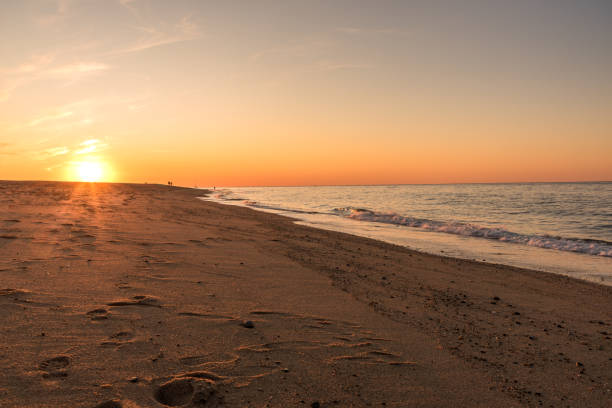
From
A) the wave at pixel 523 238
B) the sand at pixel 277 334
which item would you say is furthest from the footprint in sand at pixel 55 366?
the wave at pixel 523 238

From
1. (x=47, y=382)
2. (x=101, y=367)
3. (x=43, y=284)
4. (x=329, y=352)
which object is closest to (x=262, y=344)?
(x=329, y=352)

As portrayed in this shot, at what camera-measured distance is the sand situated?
2729 mm

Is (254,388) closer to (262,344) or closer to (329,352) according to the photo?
(262,344)

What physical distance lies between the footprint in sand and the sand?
2 cm

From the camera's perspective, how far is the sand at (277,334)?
2.73 m

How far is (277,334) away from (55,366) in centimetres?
203

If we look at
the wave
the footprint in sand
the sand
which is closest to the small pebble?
the sand

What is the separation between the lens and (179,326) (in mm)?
3744

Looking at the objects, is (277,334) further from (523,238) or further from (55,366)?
(523,238)

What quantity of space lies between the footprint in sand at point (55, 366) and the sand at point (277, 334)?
0.05 ft

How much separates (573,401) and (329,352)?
218 centimetres

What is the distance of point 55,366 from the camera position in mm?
2771

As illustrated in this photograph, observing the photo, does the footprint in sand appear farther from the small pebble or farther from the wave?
the wave

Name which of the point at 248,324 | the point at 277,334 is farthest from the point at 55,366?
the point at 277,334
